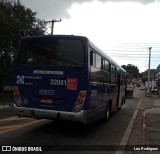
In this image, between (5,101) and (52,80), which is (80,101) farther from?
(5,101)

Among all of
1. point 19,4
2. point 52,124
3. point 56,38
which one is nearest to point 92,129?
point 52,124

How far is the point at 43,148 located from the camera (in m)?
9.16

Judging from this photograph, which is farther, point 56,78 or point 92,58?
point 92,58

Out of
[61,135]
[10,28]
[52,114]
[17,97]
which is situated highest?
[10,28]

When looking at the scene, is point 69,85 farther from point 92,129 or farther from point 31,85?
point 92,129

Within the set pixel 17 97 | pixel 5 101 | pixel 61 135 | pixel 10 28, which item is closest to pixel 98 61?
pixel 61 135

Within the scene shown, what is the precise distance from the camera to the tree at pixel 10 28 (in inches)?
1280

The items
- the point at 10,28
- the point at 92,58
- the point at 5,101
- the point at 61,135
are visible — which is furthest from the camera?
→ the point at 10,28

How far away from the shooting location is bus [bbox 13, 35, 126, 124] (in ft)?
35.8

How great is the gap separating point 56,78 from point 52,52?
946mm

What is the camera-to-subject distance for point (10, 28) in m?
32.8

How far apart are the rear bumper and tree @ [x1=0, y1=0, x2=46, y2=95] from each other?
2053 centimetres

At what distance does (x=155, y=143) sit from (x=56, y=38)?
180 inches

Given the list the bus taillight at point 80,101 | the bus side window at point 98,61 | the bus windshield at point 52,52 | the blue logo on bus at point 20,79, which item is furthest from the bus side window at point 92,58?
the blue logo on bus at point 20,79
